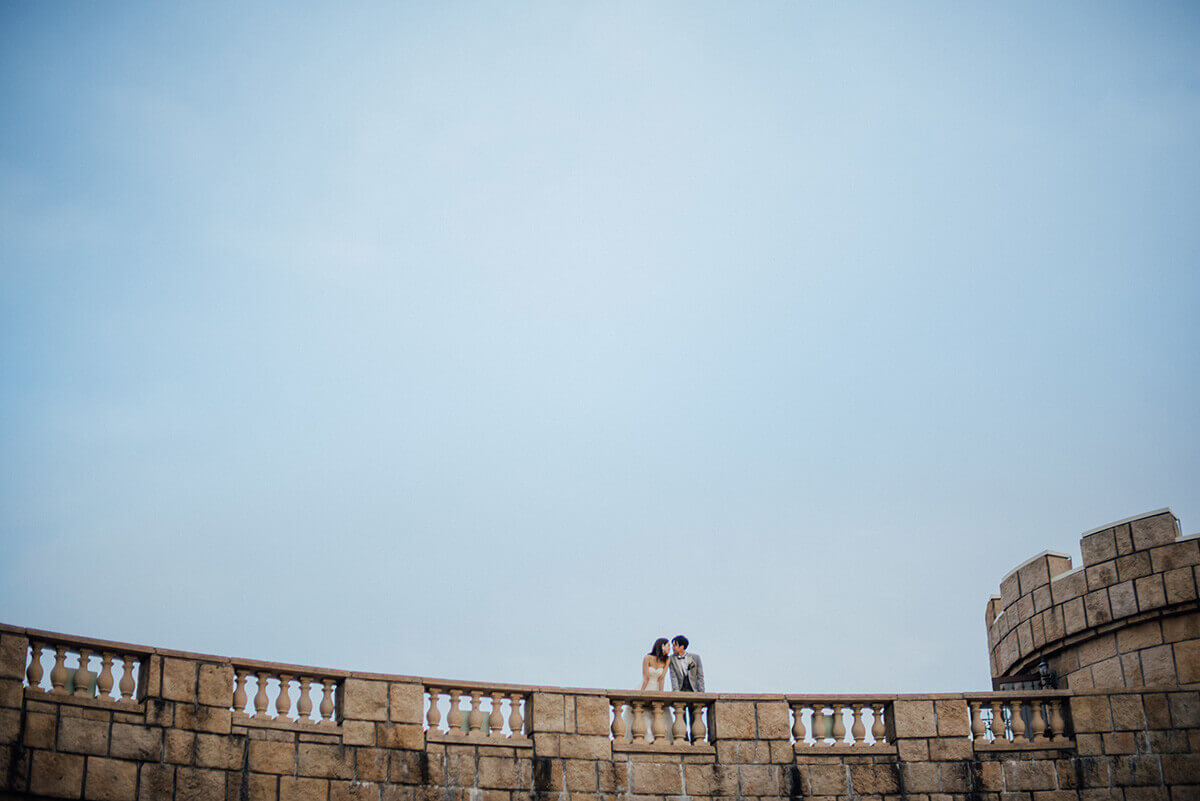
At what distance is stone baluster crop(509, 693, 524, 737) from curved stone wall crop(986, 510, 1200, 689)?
25.0 feet

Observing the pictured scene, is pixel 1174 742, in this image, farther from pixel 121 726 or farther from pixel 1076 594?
pixel 121 726

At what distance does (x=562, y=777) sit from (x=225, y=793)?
13.0 ft

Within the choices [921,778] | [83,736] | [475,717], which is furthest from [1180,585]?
[83,736]

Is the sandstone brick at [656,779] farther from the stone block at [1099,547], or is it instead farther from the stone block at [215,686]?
the stone block at [1099,547]

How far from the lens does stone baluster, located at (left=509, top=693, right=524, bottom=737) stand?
19375mm

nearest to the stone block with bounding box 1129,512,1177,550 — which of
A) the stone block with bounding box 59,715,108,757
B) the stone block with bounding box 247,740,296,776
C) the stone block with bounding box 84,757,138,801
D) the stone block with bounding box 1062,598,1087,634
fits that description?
the stone block with bounding box 1062,598,1087,634

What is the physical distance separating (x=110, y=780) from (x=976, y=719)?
34.4 ft

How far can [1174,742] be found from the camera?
1998 cm

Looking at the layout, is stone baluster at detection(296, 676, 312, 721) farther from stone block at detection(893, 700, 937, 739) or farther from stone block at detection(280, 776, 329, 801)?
stone block at detection(893, 700, 937, 739)

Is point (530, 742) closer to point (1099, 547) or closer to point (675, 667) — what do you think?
point (675, 667)

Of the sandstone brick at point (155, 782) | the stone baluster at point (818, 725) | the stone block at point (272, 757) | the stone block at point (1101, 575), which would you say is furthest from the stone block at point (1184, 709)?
the sandstone brick at point (155, 782)

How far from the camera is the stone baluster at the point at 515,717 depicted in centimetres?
1938

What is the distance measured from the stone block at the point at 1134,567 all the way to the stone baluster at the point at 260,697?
11.1 m

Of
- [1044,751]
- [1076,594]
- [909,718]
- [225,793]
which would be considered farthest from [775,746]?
[225,793]
